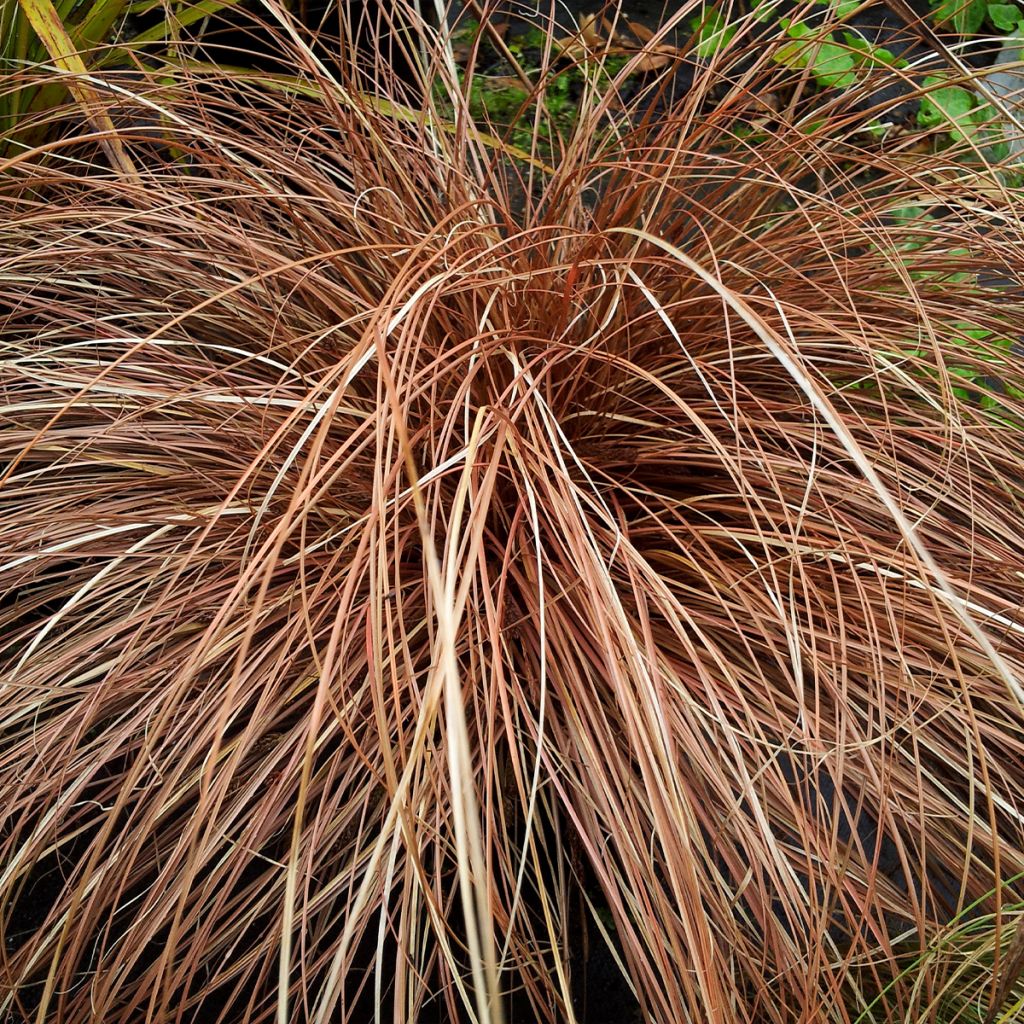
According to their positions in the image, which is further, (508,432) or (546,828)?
(546,828)

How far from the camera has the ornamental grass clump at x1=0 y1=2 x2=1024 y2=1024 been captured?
2.74 ft

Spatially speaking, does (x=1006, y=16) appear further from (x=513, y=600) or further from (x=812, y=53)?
(x=513, y=600)

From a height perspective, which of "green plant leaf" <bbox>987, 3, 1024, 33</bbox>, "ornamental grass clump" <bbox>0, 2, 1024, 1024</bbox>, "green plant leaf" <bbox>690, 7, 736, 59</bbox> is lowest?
"ornamental grass clump" <bbox>0, 2, 1024, 1024</bbox>

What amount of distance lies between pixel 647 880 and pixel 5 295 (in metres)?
1.03

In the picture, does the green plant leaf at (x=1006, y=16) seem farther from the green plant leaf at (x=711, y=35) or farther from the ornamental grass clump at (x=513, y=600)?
the ornamental grass clump at (x=513, y=600)

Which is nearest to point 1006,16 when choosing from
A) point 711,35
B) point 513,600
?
point 711,35

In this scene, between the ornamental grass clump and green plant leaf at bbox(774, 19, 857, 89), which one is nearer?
the ornamental grass clump

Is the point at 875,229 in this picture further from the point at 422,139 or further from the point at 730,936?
the point at 730,936

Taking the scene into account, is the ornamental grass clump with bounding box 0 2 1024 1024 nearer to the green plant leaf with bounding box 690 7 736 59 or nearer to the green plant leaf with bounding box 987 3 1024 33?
the green plant leaf with bounding box 690 7 736 59

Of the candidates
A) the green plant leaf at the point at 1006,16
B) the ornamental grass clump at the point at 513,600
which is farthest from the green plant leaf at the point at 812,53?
the green plant leaf at the point at 1006,16

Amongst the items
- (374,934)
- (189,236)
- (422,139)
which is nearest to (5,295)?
(189,236)

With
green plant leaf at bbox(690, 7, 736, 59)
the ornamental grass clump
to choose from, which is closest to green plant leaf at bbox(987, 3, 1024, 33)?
green plant leaf at bbox(690, 7, 736, 59)

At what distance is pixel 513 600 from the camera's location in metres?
1.03

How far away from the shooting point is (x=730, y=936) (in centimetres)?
87
